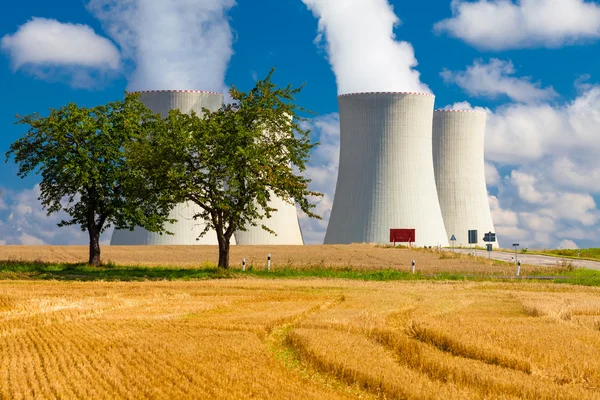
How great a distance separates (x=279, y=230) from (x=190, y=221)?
4.56 metres

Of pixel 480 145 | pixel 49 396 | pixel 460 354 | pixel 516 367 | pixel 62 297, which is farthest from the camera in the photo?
pixel 480 145

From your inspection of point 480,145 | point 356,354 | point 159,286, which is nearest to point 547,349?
point 356,354

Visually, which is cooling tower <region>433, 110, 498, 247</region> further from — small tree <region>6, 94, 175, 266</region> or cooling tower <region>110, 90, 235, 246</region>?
small tree <region>6, 94, 175, 266</region>

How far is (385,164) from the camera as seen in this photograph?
40.3 meters

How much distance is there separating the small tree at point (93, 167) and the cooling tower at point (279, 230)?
403 inches

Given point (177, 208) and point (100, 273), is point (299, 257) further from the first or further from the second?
point (100, 273)

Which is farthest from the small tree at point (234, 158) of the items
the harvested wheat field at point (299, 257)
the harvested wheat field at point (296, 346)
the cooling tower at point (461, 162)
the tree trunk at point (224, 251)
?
the cooling tower at point (461, 162)

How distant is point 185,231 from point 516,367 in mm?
32340

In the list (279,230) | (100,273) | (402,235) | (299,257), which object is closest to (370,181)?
(402,235)

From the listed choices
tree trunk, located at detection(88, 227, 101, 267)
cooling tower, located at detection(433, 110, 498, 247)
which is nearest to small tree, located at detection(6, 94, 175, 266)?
tree trunk, located at detection(88, 227, 101, 267)

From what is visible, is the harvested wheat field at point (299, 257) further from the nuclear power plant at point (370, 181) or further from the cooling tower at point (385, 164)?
the cooling tower at point (385, 164)

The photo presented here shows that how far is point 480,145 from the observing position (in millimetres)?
49031

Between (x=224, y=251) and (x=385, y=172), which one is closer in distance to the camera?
(x=224, y=251)

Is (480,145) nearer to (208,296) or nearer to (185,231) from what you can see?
(185,231)
